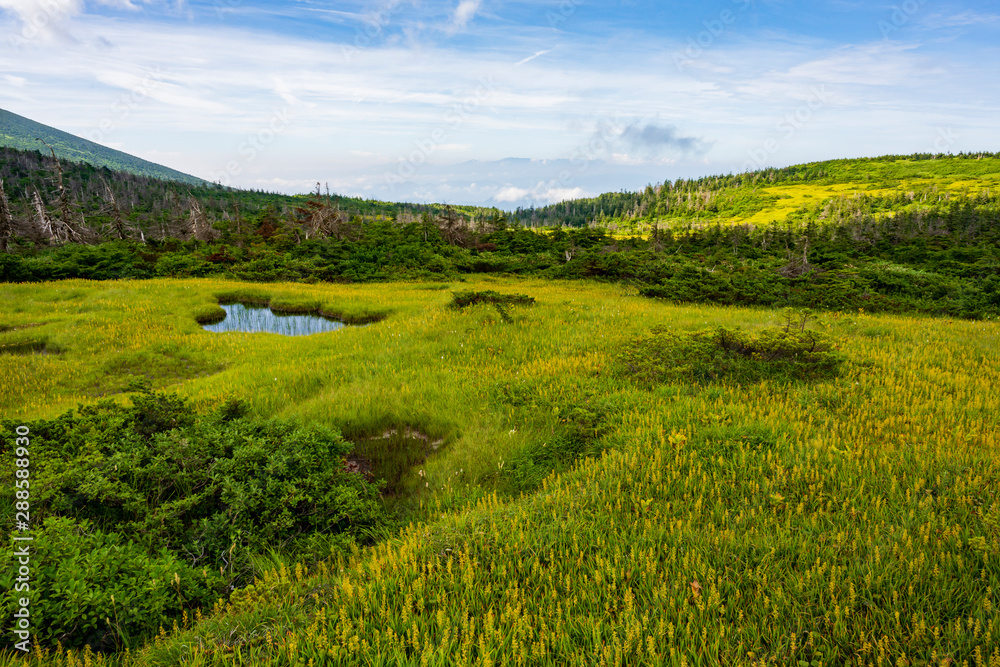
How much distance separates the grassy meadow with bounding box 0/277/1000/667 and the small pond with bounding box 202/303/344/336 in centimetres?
924

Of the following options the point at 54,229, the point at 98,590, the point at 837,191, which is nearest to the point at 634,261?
the point at 98,590

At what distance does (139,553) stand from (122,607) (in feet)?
2.09

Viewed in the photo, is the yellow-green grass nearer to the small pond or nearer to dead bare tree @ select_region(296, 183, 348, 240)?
dead bare tree @ select_region(296, 183, 348, 240)

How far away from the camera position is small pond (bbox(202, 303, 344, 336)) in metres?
20.4

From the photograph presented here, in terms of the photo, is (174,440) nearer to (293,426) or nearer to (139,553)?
(293,426)

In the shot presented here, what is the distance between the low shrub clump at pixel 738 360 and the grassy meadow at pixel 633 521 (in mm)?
418

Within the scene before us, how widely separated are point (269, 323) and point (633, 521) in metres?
21.8

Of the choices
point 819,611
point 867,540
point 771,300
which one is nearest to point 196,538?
point 819,611

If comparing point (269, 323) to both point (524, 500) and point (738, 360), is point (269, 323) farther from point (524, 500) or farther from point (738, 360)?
point (738, 360)

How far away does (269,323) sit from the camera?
21766mm

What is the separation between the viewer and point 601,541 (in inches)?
161

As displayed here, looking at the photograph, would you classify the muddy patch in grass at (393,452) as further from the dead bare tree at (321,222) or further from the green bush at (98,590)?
the dead bare tree at (321,222)

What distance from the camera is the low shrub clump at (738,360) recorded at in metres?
8.89

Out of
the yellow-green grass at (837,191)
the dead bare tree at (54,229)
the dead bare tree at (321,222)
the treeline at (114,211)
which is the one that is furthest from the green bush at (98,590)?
the yellow-green grass at (837,191)
